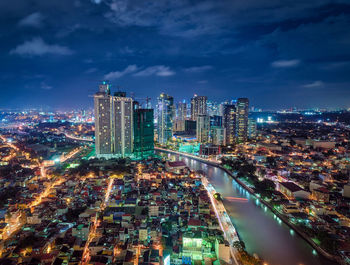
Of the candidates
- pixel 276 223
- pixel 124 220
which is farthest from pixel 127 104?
pixel 276 223

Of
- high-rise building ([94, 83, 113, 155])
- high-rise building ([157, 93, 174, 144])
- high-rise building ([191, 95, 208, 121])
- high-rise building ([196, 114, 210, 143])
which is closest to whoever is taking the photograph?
high-rise building ([94, 83, 113, 155])

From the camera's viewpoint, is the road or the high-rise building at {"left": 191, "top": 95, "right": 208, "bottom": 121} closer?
the road

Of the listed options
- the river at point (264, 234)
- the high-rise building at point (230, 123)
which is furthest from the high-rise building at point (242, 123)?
the river at point (264, 234)

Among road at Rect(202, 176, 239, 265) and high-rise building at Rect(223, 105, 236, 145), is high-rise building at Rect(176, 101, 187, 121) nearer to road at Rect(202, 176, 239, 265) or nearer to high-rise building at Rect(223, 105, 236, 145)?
high-rise building at Rect(223, 105, 236, 145)

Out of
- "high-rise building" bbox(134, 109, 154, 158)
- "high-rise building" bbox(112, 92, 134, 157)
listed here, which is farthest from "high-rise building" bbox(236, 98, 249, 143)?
"high-rise building" bbox(112, 92, 134, 157)

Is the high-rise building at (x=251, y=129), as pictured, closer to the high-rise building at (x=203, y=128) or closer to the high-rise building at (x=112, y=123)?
the high-rise building at (x=203, y=128)

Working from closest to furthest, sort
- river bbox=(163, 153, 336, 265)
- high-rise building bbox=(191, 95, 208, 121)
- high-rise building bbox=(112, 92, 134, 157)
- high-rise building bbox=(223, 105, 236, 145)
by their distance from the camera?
1. river bbox=(163, 153, 336, 265)
2. high-rise building bbox=(112, 92, 134, 157)
3. high-rise building bbox=(223, 105, 236, 145)
4. high-rise building bbox=(191, 95, 208, 121)
